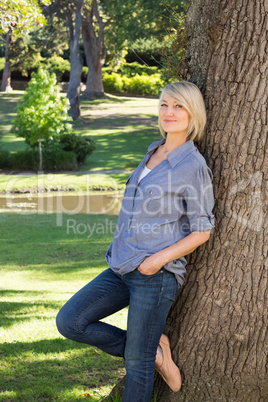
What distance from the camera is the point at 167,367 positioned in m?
2.75

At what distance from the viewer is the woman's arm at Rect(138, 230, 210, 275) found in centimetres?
249

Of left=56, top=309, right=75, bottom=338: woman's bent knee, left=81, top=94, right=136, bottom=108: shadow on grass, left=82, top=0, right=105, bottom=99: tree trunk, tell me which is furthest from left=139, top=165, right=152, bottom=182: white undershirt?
left=81, top=94, right=136, bottom=108: shadow on grass

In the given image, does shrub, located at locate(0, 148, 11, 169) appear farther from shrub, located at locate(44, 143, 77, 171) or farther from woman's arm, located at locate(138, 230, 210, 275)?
woman's arm, located at locate(138, 230, 210, 275)

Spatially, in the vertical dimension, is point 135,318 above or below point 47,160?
above

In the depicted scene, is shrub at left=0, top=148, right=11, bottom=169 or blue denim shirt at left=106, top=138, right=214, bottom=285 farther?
shrub at left=0, top=148, right=11, bottom=169

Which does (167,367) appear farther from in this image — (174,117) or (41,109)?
(41,109)

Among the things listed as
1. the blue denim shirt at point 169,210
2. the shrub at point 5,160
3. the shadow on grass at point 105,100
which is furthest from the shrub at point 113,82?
the blue denim shirt at point 169,210

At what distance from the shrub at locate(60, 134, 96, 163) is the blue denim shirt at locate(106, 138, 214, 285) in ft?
53.8

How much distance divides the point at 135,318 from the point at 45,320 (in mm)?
2271

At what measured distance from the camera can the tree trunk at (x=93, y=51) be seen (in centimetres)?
3144

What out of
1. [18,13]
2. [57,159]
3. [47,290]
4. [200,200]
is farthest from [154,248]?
[57,159]

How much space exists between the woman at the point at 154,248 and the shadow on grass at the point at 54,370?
0.74 metres

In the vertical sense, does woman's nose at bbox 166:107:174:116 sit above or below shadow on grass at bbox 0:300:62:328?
above

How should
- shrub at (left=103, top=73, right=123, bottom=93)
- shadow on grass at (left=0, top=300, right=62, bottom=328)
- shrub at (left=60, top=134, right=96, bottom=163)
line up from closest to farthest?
shadow on grass at (left=0, top=300, right=62, bottom=328), shrub at (left=60, top=134, right=96, bottom=163), shrub at (left=103, top=73, right=123, bottom=93)
